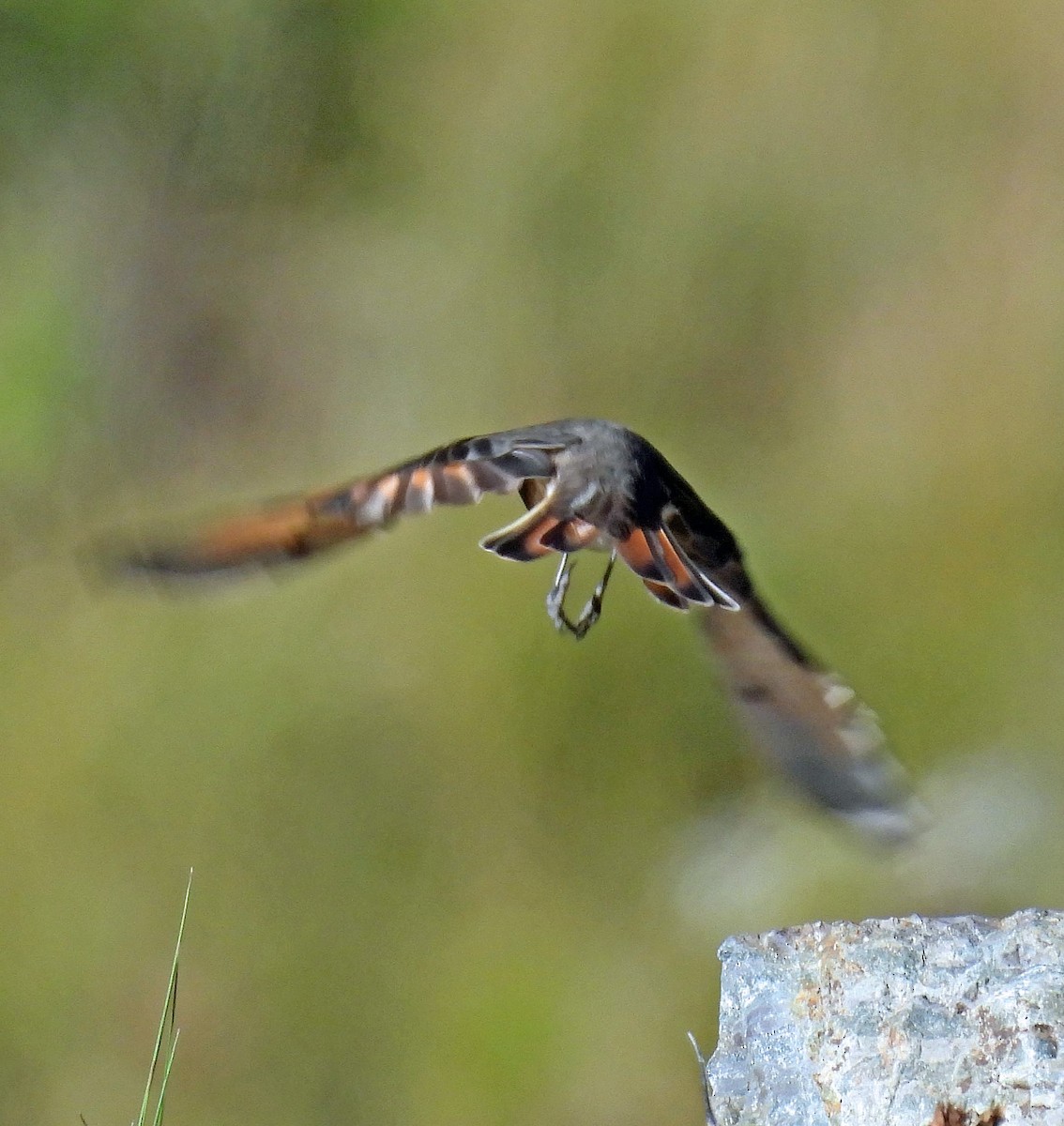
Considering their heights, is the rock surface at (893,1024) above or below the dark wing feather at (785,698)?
below

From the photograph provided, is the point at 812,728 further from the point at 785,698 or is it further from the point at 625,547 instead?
the point at 625,547

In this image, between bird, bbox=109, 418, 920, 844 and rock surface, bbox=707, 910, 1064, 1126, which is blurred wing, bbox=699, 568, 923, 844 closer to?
bird, bbox=109, 418, 920, 844

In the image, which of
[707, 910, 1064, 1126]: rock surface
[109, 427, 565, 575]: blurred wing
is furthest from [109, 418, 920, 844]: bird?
[707, 910, 1064, 1126]: rock surface

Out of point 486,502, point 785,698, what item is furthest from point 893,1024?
point 486,502

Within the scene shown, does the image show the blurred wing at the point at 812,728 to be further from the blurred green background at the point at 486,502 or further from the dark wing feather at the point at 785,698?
the blurred green background at the point at 486,502

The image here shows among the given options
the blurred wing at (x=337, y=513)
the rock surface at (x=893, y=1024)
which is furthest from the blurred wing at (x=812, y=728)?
the rock surface at (x=893, y=1024)

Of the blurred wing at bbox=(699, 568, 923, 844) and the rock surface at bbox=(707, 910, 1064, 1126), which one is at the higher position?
the blurred wing at bbox=(699, 568, 923, 844)
